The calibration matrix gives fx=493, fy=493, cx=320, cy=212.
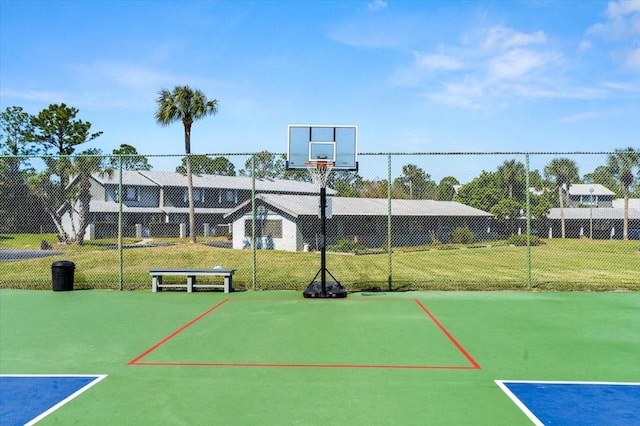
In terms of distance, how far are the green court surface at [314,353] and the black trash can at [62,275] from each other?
129 centimetres

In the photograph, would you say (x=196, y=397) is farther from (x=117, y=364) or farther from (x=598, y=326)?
(x=598, y=326)

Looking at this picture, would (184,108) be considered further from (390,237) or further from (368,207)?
(390,237)

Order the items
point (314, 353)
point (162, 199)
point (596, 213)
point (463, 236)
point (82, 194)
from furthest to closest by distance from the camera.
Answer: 1. point (162, 199)
2. point (82, 194)
3. point (596, 213)
4. point (463, 236)
5. point (314, 353)

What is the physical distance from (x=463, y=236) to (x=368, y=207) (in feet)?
24.2

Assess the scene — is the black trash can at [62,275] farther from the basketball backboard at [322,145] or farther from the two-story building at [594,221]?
the two-story building at [594,221]

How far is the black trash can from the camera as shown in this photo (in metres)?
14.3

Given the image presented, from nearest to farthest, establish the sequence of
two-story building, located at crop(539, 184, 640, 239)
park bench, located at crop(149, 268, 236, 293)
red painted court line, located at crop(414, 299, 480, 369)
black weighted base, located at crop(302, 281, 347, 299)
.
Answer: red painted court line, located at crop(414, 299, 480, 369), black weighted base, located at crop(302, 281, 347, 299), park bench, located at crop(149, 268, 236, 293), two-story building, located at crop(539, 184, 640, 239)

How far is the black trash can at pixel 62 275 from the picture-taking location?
14.3 meters

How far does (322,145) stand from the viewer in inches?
530

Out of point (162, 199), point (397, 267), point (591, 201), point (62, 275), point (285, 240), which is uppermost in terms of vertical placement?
point (162, 199)

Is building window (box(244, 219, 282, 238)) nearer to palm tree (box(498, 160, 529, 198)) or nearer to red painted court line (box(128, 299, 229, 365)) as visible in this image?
palm tree (box(498, 160, 529, 198))

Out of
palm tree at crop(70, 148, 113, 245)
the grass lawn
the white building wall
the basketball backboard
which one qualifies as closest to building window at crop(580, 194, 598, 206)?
the grass lawn

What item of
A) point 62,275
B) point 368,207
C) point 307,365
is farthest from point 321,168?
point 368,207

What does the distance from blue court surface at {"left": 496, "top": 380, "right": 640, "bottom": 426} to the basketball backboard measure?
26.2ft
